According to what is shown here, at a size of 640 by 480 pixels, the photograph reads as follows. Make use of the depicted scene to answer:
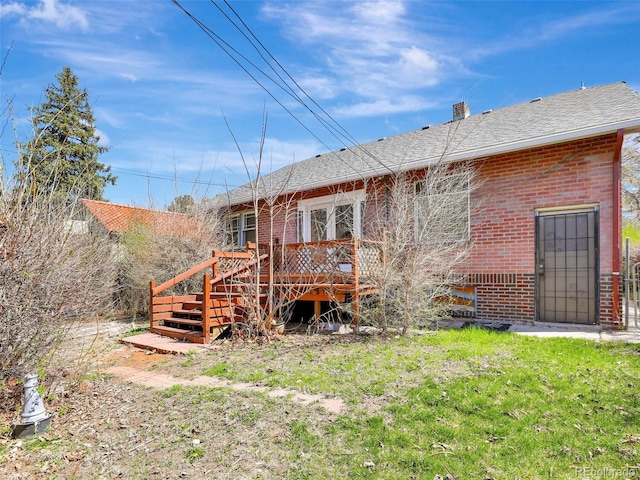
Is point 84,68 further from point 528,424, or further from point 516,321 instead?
point 516,321

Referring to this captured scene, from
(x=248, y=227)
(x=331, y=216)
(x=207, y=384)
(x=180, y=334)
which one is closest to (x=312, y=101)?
(x=331, y=216)

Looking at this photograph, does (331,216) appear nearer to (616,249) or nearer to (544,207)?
(544,207)

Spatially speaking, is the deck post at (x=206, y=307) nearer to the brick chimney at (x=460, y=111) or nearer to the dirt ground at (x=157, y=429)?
the dirt ground at (x=157, y=429)

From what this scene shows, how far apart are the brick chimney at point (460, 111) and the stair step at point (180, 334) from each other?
33.0 ft

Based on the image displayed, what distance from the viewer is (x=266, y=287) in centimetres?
801

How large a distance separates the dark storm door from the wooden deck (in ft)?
11.3

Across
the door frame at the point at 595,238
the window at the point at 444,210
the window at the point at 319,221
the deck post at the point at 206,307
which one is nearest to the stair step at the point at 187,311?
the deck post at the point at 206,307

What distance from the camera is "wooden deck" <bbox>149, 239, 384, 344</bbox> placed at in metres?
6.94

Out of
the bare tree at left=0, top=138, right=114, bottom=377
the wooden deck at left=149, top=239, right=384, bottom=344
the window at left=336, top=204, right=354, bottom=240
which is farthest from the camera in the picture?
the window at left=336, top=204, right=354, bottom=240

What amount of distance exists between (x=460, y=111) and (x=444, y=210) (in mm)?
5548

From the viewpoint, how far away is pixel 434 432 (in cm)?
302

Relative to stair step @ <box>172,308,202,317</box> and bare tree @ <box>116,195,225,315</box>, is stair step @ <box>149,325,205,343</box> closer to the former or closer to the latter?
stair step @ <box>172,308,202,317</box>

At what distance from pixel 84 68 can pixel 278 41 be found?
425cm

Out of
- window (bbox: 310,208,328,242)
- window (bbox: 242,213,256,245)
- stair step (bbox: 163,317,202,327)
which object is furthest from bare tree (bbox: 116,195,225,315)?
window (bbox: 310,208,328,242)
